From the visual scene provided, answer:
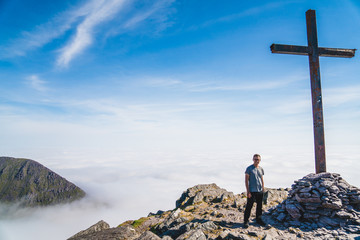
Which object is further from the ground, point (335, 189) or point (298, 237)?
point (335, 189)

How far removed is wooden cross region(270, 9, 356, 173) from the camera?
10.3 meters

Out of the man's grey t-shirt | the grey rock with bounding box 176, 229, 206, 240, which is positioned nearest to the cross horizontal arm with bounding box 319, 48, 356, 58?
the man's grey t-shirt

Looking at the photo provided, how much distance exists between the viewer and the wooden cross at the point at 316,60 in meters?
10.3

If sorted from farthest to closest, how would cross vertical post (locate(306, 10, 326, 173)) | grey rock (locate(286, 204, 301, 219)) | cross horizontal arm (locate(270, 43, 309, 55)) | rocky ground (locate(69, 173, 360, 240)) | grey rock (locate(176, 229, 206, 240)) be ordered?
cross horizontal arm (locate(270, 43, 309, 55)), cross vertical post (locate(306, 10, 326, 173)), grey rock (locate(286, 204, 301, 219)), rocky ground (locate(69, 173, 360, 240)), grey rock (locate(176, 229, 206, 240))

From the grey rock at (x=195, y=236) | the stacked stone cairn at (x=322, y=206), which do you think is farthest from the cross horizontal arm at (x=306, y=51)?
the grey rock at (x=195, y=236)

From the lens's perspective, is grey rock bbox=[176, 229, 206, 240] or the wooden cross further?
the wooden cross

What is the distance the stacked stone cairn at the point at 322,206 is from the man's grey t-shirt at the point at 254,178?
1.91 metres

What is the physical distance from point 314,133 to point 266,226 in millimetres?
5199

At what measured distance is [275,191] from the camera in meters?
13.7

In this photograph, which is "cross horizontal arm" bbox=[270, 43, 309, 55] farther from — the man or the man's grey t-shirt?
the man's grey t-shirt

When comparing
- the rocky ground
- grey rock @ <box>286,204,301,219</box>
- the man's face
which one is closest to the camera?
the rocky ground

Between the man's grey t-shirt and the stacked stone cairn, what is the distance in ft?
6.27

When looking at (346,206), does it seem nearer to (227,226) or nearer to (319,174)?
(319,174)

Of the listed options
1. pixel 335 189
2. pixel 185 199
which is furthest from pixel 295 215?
pixel 185 199
